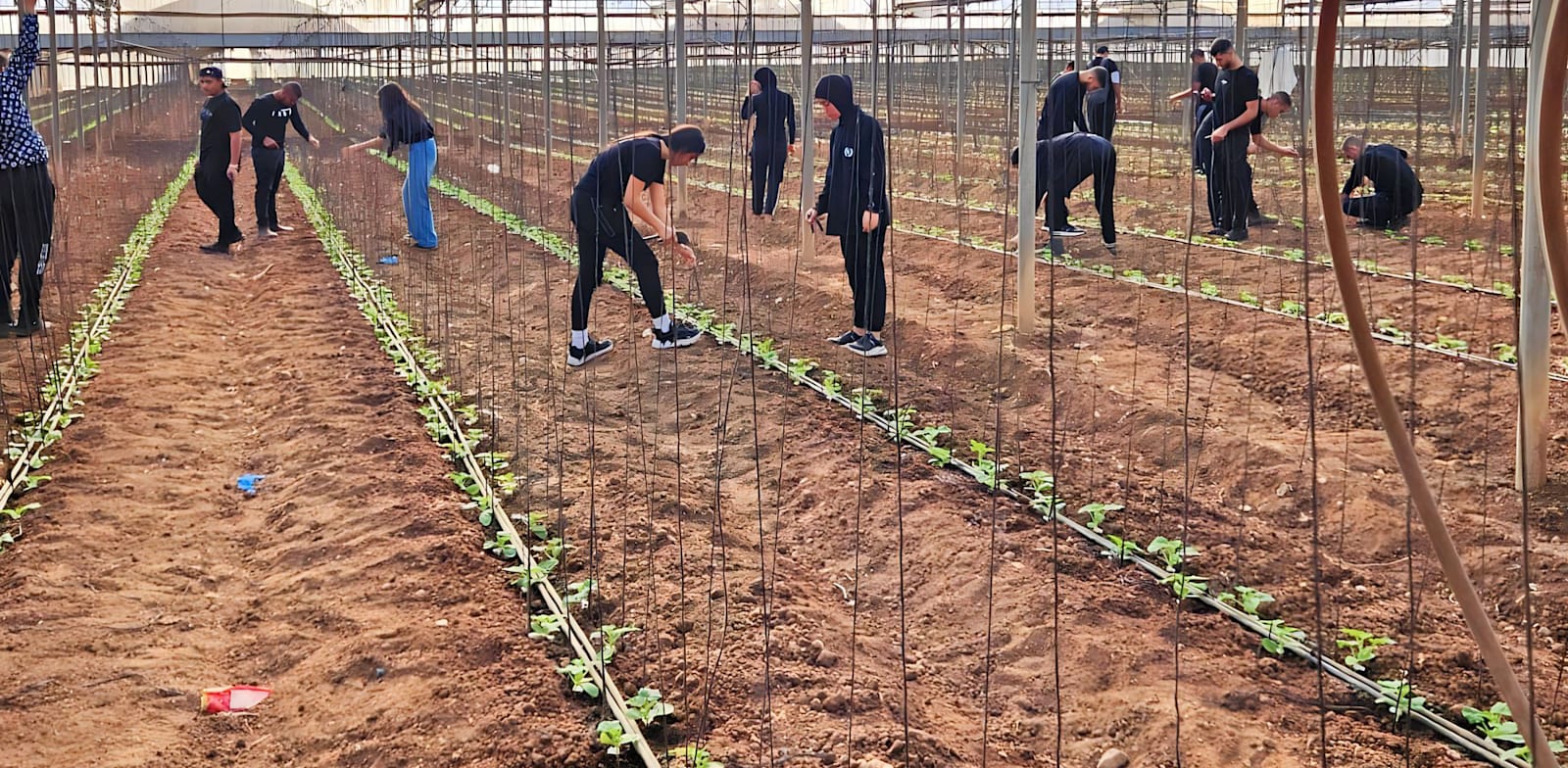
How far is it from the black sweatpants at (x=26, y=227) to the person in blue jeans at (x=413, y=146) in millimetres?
2630

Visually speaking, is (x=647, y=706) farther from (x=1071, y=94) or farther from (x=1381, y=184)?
(x=1381, y=184)

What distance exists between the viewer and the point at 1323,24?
0.94m

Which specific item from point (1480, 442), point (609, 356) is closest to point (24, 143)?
point (609, 356)

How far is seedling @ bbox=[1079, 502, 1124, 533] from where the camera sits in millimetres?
3736

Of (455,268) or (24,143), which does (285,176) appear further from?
(24,143)

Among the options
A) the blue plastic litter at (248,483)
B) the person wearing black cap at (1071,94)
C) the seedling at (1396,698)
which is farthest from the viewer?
the person wearing black cap at (1071,94)

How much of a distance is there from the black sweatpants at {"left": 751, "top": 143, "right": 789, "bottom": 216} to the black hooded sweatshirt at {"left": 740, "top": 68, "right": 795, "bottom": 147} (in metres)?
0.04

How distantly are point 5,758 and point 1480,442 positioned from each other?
4227 mm

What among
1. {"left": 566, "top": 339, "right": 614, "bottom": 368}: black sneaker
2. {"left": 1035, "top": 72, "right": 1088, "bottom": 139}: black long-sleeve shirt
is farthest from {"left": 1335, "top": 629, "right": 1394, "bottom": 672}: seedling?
{"left": 1035, "top": 72, "right": 1088, "bottom": 139}: black long-sleeve shirt

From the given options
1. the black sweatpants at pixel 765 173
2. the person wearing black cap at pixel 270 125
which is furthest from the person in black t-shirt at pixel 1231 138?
the person wearing black cap at pixel 270 125

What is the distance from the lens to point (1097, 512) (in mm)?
3771

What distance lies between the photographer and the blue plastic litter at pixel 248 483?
14.2ft

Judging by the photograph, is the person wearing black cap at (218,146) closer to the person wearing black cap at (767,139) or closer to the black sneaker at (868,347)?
the person wearing black cap at (767,139)

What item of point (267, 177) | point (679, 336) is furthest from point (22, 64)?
point (267, 177)
